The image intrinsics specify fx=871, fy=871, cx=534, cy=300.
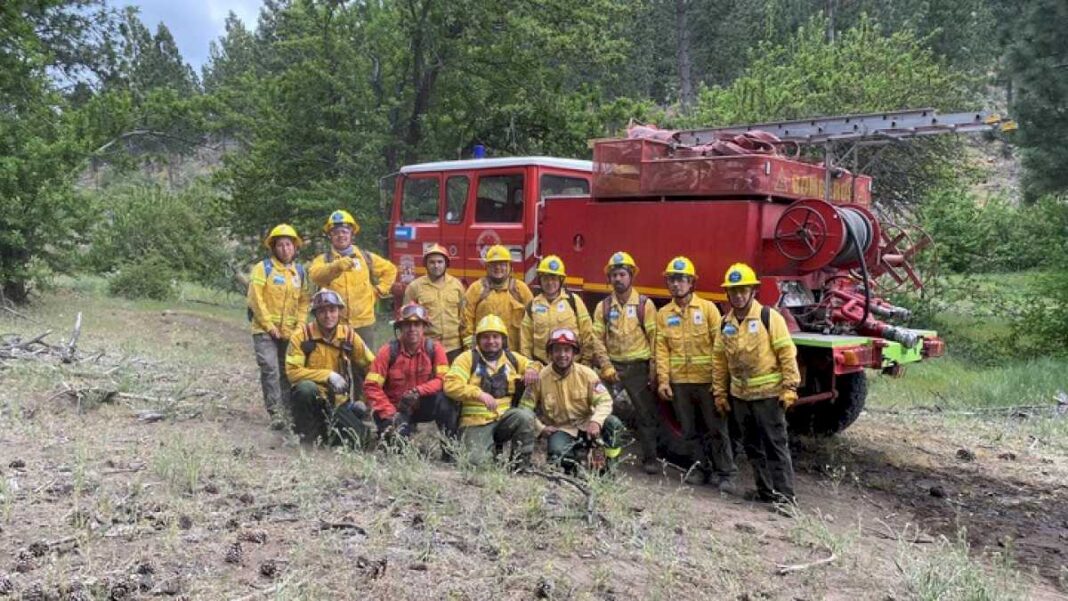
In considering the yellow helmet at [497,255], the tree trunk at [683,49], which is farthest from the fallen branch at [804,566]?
the tree trunk at [683,49]

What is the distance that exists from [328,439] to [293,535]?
2.34 m

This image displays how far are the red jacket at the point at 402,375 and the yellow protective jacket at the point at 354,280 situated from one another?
74 cm

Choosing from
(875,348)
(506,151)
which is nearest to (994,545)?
(875,348)

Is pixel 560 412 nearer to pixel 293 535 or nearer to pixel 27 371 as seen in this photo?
pixel 293 535

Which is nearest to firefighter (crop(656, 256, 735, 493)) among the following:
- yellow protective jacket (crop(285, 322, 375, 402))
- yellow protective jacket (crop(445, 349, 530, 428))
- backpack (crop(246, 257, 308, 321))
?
yellow protective jacket (crop(445, 349, 530, 428))

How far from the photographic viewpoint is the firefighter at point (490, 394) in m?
5.66

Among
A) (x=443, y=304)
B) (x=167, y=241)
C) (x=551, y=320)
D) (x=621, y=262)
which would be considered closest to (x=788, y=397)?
(x=621, y=262)

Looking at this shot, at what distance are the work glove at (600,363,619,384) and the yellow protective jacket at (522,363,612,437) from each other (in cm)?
45

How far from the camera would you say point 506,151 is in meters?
14.7

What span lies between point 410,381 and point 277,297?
1.35 metres

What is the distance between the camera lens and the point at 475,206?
861 centimetres

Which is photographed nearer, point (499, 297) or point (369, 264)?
point (499, 297)

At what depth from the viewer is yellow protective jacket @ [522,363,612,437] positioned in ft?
19.0

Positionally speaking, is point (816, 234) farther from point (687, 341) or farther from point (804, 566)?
point (804, 566)
